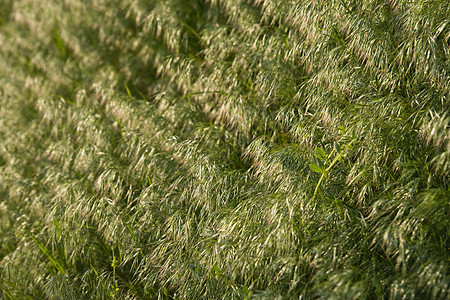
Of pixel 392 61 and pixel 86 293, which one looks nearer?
pixel 392 61

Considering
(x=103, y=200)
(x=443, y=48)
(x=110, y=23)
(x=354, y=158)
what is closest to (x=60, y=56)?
(x=110, y=23)

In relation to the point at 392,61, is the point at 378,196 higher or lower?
lower

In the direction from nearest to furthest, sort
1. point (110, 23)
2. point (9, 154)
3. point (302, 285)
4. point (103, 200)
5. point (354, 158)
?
point (302, 285), point (354, 158), point (103, 200), point (9, 154), point (110, 23)

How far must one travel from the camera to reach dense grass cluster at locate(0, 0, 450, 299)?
2475 mm

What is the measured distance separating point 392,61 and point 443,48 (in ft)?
1.03

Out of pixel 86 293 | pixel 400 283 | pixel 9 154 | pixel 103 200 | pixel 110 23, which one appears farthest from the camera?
pixel 110 23

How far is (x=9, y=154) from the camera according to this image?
13.5 ft

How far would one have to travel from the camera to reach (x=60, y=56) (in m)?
4.82

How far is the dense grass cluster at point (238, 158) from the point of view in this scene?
8.12 ft

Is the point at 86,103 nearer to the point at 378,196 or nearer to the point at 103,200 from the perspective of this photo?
the point at 103,200

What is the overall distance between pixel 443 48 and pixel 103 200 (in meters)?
2.62

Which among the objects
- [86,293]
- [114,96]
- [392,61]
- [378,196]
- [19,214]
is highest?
[392,61]

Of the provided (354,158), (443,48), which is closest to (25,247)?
(354,158)

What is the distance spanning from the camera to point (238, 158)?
131 inches
